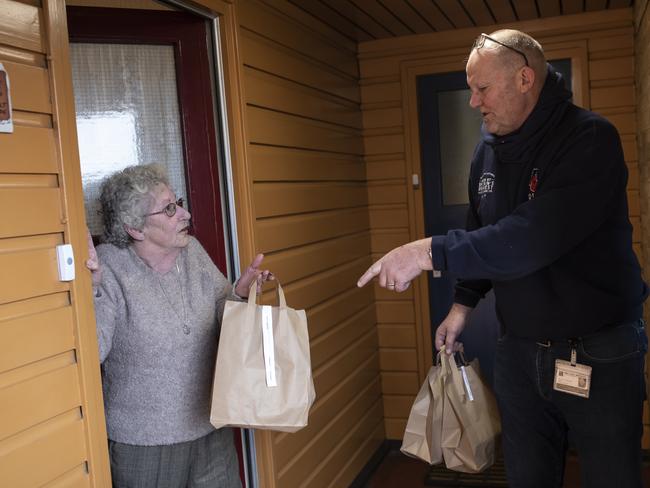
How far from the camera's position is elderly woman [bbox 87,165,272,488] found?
2.18 meters

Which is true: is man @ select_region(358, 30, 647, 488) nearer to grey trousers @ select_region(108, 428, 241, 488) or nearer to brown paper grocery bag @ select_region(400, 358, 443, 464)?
brown paper grocery bag @ select_region(400, 358, 443, 464)

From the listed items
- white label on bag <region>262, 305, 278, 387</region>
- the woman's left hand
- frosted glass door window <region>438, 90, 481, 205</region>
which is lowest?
white label on bag <region>262, 305, 278, 387</region>

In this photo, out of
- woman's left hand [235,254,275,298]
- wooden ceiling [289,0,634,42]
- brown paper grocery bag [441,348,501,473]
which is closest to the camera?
woman's left hand [235,254,275,298]

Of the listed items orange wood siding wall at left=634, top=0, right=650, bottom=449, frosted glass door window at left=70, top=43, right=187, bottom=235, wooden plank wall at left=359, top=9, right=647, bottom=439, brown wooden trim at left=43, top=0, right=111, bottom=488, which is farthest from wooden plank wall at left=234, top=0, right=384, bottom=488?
orange wood siding wall at left=634, top=0, right=650, bottom=449

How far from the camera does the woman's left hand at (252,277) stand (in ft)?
7.82

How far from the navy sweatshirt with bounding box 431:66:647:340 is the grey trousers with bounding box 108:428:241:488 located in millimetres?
982

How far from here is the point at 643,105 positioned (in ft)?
12.1

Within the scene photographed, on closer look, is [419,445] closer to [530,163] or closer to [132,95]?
[530,163]

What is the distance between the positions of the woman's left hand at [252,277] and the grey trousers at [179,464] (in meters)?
0.47

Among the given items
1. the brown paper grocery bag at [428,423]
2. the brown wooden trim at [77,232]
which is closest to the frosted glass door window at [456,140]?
the brown paper grocery bag at [428,423]

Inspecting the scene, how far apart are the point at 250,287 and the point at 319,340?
120 centimetres

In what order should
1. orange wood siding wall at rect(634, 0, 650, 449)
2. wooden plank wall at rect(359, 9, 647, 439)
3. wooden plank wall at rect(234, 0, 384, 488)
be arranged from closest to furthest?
wooden plank wall at rect(234, 0, 384, 488) → orange wood siding wall at rect(634, 0, 650, 449) → wooden plank wall at rect(359, 9, 647, 439)

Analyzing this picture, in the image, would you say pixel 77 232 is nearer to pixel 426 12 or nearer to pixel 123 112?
pixel 123 112

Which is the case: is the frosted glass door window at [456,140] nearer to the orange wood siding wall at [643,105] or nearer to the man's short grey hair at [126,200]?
the orange wood siding wall at [643,105]
